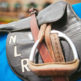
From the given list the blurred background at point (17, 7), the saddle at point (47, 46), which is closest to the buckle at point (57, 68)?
the saddle at point (47, 46)

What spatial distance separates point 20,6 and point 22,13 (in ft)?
0.98

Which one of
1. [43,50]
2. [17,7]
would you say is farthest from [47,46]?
[17,7]

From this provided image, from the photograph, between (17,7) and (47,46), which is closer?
(47,46)

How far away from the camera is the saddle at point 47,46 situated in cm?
46

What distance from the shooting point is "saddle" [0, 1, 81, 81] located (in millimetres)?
461

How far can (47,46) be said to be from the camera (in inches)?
19.5

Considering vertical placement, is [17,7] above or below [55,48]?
above

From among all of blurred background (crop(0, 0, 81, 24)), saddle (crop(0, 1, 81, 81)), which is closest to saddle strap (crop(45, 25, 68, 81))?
saddle (crop(0, 1, 81, 81))

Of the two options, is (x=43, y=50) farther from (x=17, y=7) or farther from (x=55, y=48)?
(x=17, y=7)

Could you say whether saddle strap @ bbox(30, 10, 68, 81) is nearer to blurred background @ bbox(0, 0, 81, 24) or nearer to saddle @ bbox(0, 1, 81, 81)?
saddle @ bbox(0, 1, 81, 81)

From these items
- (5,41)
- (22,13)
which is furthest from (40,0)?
(5,41)

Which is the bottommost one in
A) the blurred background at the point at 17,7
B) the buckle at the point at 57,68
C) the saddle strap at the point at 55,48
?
the buckle at the point at 57,68

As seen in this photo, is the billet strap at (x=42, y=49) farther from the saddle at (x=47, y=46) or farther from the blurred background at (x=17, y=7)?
the blurred background at (x=17, y=7)

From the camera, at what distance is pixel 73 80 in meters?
0.50
